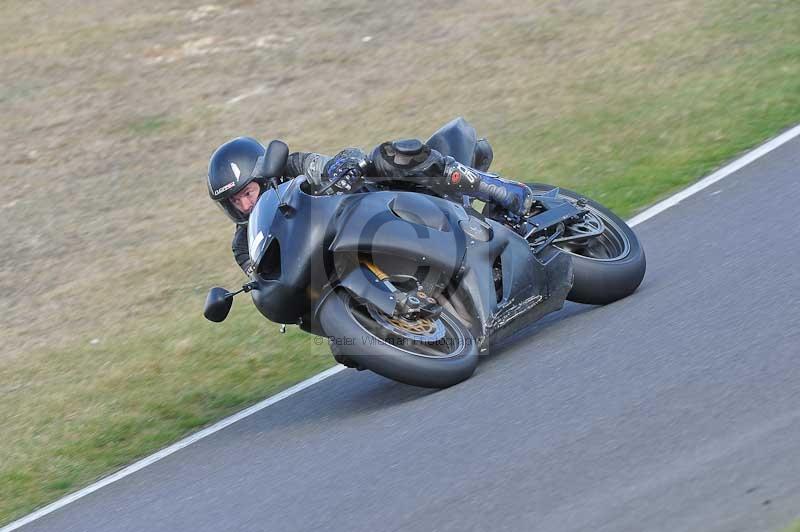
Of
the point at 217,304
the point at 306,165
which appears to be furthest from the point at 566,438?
the point at 306,165

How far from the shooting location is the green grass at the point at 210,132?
8234mm

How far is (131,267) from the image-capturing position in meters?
11.4

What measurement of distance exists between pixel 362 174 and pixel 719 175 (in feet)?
12.7

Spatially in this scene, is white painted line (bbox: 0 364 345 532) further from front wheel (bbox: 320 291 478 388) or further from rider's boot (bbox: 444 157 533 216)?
rider's boot (bbox: 444 157 533 216)

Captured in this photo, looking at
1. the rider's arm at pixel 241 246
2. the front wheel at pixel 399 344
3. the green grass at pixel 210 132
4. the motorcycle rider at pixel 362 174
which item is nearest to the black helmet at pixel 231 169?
the motorcycle rider at pixel 362 174

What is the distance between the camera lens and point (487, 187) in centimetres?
679

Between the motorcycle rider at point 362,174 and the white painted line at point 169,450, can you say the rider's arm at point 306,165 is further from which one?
the white painted line at point 169,450

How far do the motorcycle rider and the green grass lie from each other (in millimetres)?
1488

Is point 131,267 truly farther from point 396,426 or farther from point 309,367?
point 396,426

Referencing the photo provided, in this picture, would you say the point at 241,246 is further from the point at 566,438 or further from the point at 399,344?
the point at 566,438

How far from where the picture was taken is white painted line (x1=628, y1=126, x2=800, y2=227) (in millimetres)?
9086

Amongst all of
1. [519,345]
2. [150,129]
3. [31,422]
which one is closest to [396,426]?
[519,345]

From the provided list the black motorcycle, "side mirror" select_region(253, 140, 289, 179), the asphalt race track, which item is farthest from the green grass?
"side mirror" select_region(253, 140, 289, 179)

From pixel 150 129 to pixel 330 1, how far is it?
158 inches
